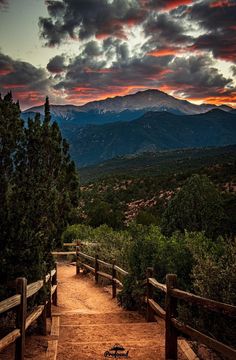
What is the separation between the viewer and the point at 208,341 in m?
5.28

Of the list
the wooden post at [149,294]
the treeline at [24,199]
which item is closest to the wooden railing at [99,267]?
the wooden post at [149,294]

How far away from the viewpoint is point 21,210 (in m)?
7.65

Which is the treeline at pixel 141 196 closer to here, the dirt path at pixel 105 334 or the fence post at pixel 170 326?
the dirt path at pixel 105 334

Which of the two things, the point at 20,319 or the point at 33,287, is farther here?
the point at 33,287

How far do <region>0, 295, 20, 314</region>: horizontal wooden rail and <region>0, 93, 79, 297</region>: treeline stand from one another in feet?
3.31

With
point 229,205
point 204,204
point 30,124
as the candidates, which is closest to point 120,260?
point 30,124

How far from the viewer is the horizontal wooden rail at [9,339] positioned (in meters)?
5.29

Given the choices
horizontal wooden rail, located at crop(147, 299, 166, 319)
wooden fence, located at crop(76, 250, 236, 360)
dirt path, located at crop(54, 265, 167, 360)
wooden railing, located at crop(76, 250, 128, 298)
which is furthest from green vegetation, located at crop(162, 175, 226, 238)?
wooden fence, located at crop(76, 250, 236, 360)

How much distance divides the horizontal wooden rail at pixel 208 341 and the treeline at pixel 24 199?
9.10 ft

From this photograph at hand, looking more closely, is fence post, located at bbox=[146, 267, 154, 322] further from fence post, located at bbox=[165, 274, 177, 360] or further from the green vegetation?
the green vegetation

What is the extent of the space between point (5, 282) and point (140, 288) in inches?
179

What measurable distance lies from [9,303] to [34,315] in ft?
5.27

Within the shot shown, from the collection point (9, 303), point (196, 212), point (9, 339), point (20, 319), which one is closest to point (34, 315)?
point (20, 319)

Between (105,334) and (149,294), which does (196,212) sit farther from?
(105,334)
